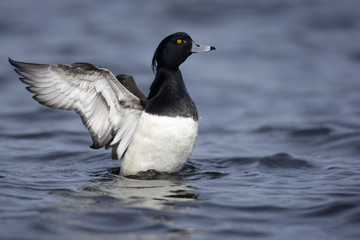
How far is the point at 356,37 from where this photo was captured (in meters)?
14.4

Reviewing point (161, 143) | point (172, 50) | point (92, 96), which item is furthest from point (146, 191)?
point (172, 50)

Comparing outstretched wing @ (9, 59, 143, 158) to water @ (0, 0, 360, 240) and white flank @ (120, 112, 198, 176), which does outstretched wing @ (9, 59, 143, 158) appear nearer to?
white flank @ (120, 112, 198, 176)

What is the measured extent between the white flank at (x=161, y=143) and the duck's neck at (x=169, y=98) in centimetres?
7

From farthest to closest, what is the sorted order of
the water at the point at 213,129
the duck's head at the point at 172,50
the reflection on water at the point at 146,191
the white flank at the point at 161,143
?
the duck's head at the point at 172,50
the white flank at the point at 161,143
the reflection on water at the point at 146,191
the water at the point at 213,129

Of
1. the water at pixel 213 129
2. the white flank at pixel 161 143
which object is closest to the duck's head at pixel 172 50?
the white flank at pixel 161 143

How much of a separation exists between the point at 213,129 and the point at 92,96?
11.0 ft

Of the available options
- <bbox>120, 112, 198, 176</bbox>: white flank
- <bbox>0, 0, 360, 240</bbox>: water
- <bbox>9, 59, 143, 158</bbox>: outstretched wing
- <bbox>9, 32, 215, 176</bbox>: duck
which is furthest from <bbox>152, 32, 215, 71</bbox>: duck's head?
<bbox>0, 0, 360, 240</bbox>: water

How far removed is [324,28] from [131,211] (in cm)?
1126

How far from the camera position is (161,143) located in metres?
6.14

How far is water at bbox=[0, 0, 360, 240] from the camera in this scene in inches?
198

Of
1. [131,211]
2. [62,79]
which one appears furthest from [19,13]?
[131,211]

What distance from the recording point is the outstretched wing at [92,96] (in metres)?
6.14

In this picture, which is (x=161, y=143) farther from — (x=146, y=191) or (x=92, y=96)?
(x=92, y=96)

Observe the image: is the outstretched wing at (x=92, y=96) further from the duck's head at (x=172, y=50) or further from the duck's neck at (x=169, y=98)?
the duck's head at (x=172, y=50)
